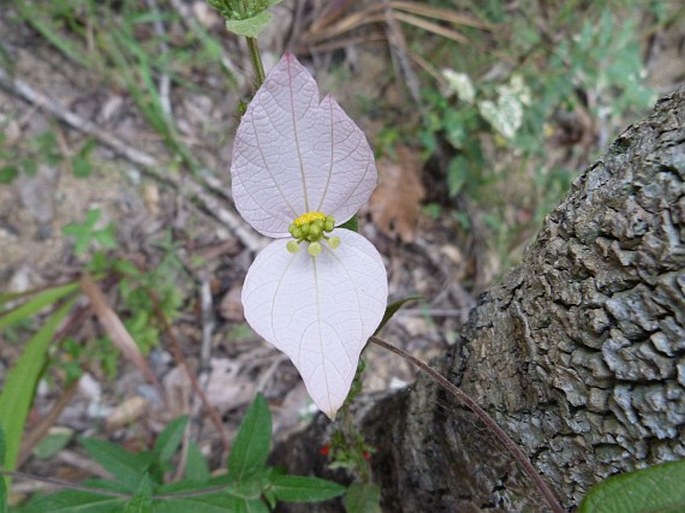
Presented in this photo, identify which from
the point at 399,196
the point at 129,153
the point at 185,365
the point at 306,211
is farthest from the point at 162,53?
the point at 306,211

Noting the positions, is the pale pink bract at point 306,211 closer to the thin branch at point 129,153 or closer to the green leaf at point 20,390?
the green leaf at point 20,390

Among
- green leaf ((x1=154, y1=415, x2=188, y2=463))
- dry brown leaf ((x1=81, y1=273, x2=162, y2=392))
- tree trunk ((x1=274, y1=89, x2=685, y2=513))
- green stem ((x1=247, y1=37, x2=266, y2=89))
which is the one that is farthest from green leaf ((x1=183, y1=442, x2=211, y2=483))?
green stem ((x1=247, y1=37, x2=266, y2=89))

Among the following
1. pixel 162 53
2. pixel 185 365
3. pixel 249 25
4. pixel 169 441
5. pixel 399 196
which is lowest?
pixel 169 441

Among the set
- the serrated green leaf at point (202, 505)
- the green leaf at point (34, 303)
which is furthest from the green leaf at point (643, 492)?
the green leaf at point (34, 303)

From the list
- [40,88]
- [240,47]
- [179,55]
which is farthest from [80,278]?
[240,47]

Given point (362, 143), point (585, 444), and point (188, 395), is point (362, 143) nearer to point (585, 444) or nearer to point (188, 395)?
point (585, 444)

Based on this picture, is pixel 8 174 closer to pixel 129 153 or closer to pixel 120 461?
pixel 129 153
